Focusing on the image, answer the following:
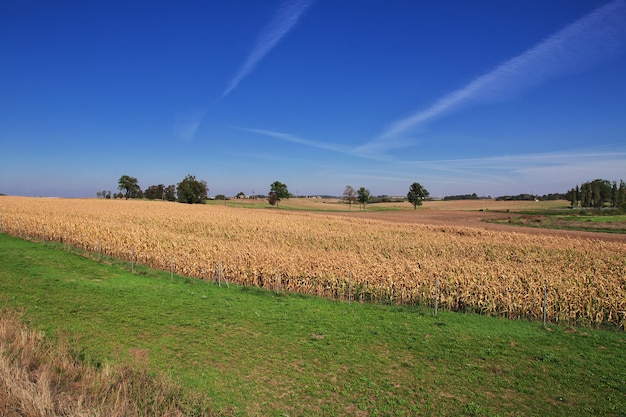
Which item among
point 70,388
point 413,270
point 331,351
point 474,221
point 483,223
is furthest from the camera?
point 474,221

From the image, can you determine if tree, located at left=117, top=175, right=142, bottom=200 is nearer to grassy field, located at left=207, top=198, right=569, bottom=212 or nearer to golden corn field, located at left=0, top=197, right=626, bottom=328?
grassy field, located at left=207, top=198, right=569, bottom=212

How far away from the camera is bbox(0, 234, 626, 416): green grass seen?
731 cm

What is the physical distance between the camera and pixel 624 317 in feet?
39.0

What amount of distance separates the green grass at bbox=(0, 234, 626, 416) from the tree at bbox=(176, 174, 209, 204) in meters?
112

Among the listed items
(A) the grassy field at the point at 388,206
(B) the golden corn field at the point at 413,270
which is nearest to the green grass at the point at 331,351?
(B) the golden corn field at the point at 413,270

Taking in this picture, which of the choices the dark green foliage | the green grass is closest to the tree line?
the dark green foliage

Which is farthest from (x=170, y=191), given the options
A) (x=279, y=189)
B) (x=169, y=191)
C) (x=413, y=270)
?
(x=413, y=270)

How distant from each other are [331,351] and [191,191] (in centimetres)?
12087

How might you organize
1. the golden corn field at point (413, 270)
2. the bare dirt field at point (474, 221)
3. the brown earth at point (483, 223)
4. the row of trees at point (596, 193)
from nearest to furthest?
the golden corn field at point (413, 270), the brown earth at point (483, 223), the bare dirt field at point (474, 221), the row of trees at point (596, 193)

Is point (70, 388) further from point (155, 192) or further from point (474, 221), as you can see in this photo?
point (155, 192)

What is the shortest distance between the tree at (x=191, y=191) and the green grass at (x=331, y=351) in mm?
111867

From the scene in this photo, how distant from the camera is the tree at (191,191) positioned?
12238 cm

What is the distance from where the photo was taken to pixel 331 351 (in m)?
9.57

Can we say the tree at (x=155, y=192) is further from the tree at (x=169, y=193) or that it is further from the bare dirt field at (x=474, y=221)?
the bare dirt field at (x=474, y=221)
